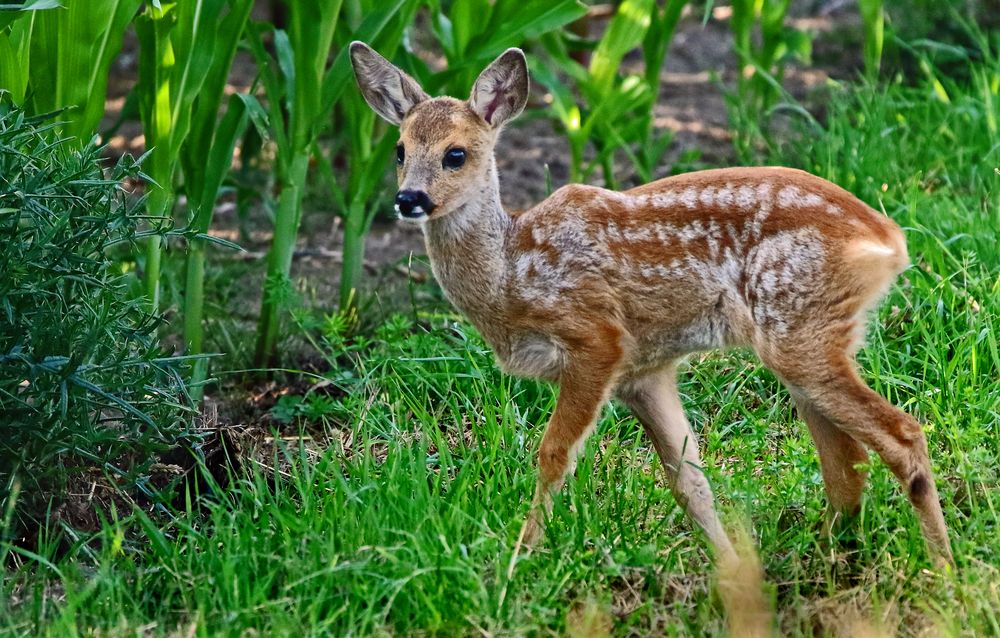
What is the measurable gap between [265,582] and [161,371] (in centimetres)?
79

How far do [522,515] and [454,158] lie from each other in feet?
3.64

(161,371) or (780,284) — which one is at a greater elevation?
(780,284)

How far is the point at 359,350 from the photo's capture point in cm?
554

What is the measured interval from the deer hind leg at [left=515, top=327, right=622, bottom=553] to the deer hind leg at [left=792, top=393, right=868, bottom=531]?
581 mm

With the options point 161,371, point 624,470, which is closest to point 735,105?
point 624,470

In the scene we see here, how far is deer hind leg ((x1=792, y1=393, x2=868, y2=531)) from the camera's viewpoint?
4.08 metres

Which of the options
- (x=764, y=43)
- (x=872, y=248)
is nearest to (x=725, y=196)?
(x=872, y=248)

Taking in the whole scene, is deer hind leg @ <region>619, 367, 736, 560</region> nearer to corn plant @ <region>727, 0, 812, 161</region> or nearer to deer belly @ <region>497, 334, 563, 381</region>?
deer belly @ <region>497, 334, 563, 381</region>

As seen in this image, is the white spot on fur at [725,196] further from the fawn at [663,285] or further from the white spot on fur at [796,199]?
the white spot on fur at [796,199]

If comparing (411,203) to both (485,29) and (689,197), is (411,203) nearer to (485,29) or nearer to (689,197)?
(689,197)

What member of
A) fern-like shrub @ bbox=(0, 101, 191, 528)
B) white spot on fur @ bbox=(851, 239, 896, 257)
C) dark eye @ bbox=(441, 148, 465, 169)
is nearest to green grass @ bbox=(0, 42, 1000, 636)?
fern-like shrub @ bbox=(0, 101, 191, 528)

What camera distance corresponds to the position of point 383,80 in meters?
4.54

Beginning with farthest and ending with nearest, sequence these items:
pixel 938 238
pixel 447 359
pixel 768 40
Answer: pixel 768 40, pixel 938 238, pixel 447 359

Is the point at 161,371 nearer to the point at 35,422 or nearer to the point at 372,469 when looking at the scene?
the point at 35,422
